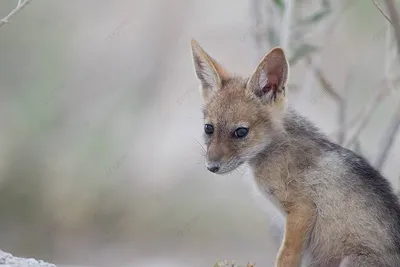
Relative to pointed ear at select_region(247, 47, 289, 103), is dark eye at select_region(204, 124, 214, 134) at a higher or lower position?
lower

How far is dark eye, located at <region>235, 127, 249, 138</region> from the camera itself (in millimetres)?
4324

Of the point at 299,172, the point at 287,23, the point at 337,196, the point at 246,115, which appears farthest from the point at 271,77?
the point at 287,23

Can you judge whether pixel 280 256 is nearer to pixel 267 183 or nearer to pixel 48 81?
pixel 267 183

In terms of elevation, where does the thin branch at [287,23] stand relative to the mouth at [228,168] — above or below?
above

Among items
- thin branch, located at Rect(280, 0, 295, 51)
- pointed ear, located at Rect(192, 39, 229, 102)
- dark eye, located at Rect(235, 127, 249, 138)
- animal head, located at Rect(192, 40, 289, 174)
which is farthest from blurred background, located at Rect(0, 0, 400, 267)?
dark eye, located at Rect(235, 127, 249, 138)

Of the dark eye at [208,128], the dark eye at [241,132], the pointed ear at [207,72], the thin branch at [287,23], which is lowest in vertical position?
the dark eye at [241,132]

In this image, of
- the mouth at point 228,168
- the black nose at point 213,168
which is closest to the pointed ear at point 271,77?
the mouth at point 228,168

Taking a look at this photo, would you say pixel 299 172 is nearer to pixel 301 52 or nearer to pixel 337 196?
pixel 337 196

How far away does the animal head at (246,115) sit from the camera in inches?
168

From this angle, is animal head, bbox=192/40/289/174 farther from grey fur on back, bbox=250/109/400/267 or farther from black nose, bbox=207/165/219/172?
grey fur on back, bbox=250/109/400/267

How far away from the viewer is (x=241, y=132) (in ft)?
14.2

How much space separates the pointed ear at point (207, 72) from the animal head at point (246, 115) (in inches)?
0.5

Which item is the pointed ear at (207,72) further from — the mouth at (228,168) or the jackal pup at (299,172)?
the mouth at (228,168)

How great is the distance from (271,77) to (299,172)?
0.57 meters
